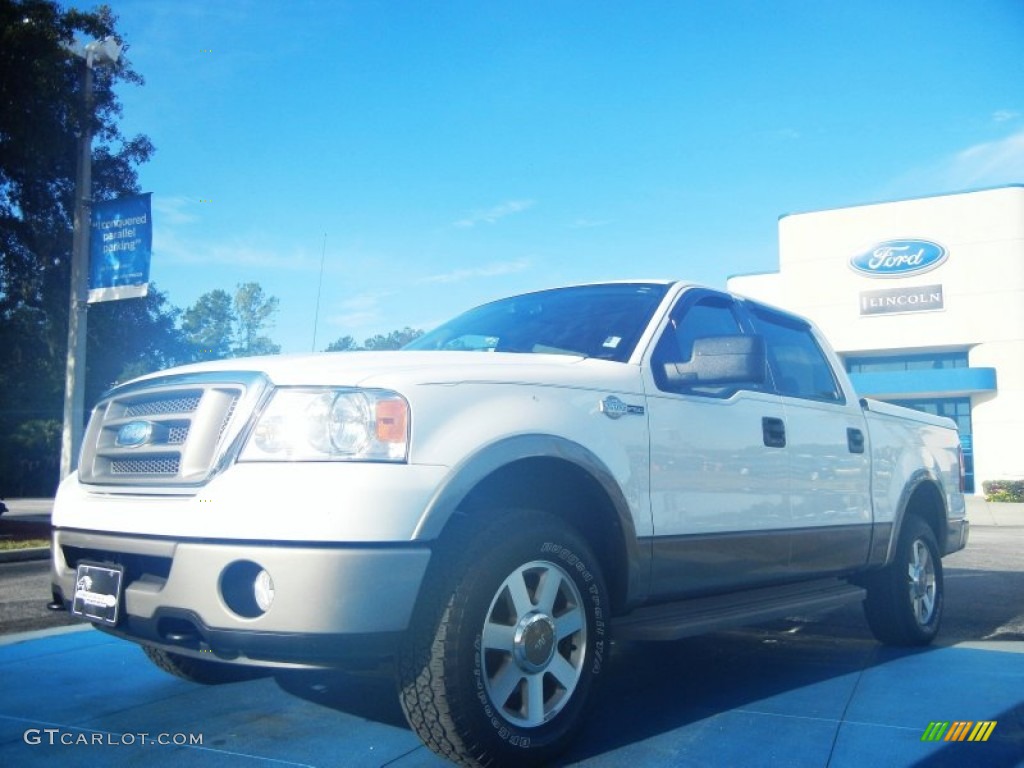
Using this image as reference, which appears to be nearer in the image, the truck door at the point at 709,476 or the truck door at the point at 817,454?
the truck door at the point at 709,476

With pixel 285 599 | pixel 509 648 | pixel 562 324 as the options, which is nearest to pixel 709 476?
pixel 562 324

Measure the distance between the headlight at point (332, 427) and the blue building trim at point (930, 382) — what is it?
105 feet

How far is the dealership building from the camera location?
32750 mm

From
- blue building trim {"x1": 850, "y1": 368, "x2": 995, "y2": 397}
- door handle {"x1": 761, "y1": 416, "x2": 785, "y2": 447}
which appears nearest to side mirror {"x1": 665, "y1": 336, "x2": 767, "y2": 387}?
door handle {"x1": 761, "y1": 416, "x2": 785, "y2": 447}

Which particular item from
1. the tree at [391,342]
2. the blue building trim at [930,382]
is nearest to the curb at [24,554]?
the tree at [391,342]

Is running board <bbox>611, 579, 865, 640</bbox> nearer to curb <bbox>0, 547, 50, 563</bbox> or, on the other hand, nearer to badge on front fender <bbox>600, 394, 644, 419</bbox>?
badge on front fender <bbox>600, 394, 644, 419</bbox>

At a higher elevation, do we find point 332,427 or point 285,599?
point 332,427

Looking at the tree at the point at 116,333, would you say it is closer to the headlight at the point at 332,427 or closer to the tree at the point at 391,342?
A: the tree at the point at 391,342

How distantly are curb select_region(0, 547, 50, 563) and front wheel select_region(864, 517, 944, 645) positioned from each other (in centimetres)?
933

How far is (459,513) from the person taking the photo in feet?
9.86

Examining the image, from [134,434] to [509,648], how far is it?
153cm

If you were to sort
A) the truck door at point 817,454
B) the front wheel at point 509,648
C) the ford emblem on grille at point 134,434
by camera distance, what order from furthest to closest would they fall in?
the truck door at point 817,454
the ford emblem on grille at point 134,434
the front wheel at point 509,648

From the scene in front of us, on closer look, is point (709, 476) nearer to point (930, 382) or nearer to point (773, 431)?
point (773, 431)

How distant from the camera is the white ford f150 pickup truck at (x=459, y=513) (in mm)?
2666
